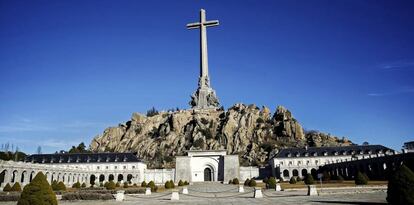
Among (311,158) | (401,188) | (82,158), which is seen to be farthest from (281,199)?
(82,158)

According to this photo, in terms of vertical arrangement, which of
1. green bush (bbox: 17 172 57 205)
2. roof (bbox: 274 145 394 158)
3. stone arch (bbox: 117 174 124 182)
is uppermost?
roof (bbox: 274 145 394 158)

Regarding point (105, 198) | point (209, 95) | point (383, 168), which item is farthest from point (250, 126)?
point (105, 198)

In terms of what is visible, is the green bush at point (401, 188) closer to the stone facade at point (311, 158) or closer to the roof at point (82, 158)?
the stone facade at point (311, 158)

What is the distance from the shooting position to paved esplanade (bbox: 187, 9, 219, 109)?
368 feet

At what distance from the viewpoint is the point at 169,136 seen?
362 ft

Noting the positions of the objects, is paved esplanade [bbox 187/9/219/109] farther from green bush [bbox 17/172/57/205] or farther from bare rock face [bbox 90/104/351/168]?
green bush [bbox 17/172/57/205]

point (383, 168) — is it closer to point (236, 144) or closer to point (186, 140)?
point (236, 144)

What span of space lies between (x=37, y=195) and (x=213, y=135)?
94397 mm

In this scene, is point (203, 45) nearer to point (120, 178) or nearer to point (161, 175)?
point (161, 175)

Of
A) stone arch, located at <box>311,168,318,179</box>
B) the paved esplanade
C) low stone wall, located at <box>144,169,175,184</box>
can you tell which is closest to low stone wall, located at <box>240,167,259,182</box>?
stone arch, located at <box>311,168,318,179</box>

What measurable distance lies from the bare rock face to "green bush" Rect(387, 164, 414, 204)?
82.3 meters

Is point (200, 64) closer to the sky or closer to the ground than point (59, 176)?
closer to the sky

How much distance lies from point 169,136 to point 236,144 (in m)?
23.4

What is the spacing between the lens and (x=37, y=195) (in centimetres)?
1464
